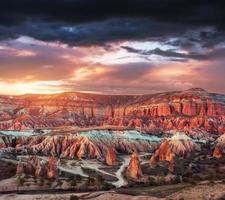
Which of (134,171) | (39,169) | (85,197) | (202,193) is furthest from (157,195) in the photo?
(39,169)

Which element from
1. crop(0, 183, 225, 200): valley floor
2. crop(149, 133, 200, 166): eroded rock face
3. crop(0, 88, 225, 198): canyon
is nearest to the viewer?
crop(0, 183, 225, 200): valley floor

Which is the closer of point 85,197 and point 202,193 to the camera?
point 202,193

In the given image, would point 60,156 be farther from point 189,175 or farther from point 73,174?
point 189,175

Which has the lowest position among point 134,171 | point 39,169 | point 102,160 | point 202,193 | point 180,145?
point 102,160

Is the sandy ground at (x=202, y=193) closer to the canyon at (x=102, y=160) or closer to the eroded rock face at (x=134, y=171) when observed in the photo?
the canyon at (x=102, y=160)

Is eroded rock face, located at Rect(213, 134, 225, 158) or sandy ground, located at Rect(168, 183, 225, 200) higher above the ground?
sandy ground, located at Rect(168, 183, 225, 200)

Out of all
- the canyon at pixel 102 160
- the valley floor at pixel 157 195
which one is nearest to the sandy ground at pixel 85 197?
the valley floor at pixel 157 195

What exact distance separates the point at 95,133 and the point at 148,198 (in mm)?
111989

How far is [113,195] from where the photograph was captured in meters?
77.2

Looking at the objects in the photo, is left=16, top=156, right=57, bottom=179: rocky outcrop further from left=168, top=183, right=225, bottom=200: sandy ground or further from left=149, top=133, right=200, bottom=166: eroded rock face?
left=149, top=133, right=200, bottom=166: eroded rock face

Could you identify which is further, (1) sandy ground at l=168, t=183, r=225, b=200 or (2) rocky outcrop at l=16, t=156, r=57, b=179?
(2) rocky outcrop at l=16, t=156, r=57, b=179

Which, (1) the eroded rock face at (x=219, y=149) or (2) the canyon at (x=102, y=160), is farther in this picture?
(1) the eroded rock face at (x=219, y=149)

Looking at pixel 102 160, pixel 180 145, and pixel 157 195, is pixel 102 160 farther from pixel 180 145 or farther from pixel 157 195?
pixel 157 195

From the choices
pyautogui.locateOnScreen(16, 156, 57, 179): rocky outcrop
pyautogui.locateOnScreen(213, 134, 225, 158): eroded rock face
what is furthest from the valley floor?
pyautogui.locateOnScreen(213, 134, 225, 158): eroded rock face
